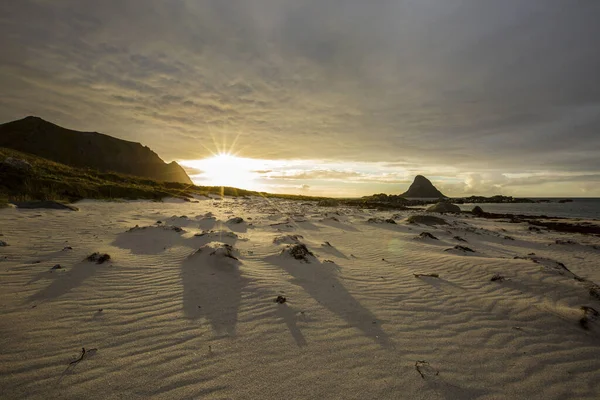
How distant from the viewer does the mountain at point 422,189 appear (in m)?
130

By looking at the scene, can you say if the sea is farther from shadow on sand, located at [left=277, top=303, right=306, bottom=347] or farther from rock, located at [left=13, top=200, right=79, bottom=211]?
rock, located at [left=13, top=200, right=79, bottom=211]

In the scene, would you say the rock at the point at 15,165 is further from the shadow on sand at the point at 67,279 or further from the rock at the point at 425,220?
the rock at the point at 425,220

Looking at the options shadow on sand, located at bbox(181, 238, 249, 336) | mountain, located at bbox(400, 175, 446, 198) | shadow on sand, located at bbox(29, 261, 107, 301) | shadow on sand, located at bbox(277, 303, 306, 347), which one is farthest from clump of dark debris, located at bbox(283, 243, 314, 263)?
mountain, located at bbox(400, 175, 446, 198)

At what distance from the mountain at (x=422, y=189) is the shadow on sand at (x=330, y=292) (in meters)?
136

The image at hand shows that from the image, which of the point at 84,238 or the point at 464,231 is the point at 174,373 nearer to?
the point at 84,238

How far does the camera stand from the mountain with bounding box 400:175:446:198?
13038 centimetres

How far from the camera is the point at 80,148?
2591 inches

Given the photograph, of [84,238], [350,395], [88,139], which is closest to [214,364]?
[350,395]

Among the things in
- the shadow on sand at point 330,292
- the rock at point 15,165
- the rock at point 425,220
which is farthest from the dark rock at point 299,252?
the rock at point 15,165

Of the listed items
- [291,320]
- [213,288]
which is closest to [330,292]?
[291,320]

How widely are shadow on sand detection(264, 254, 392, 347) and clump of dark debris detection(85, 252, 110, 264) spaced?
12.8 feet

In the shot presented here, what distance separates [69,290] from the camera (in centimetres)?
441

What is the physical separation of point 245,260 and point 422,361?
5.05 meters

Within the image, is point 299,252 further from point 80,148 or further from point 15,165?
point 80,148
